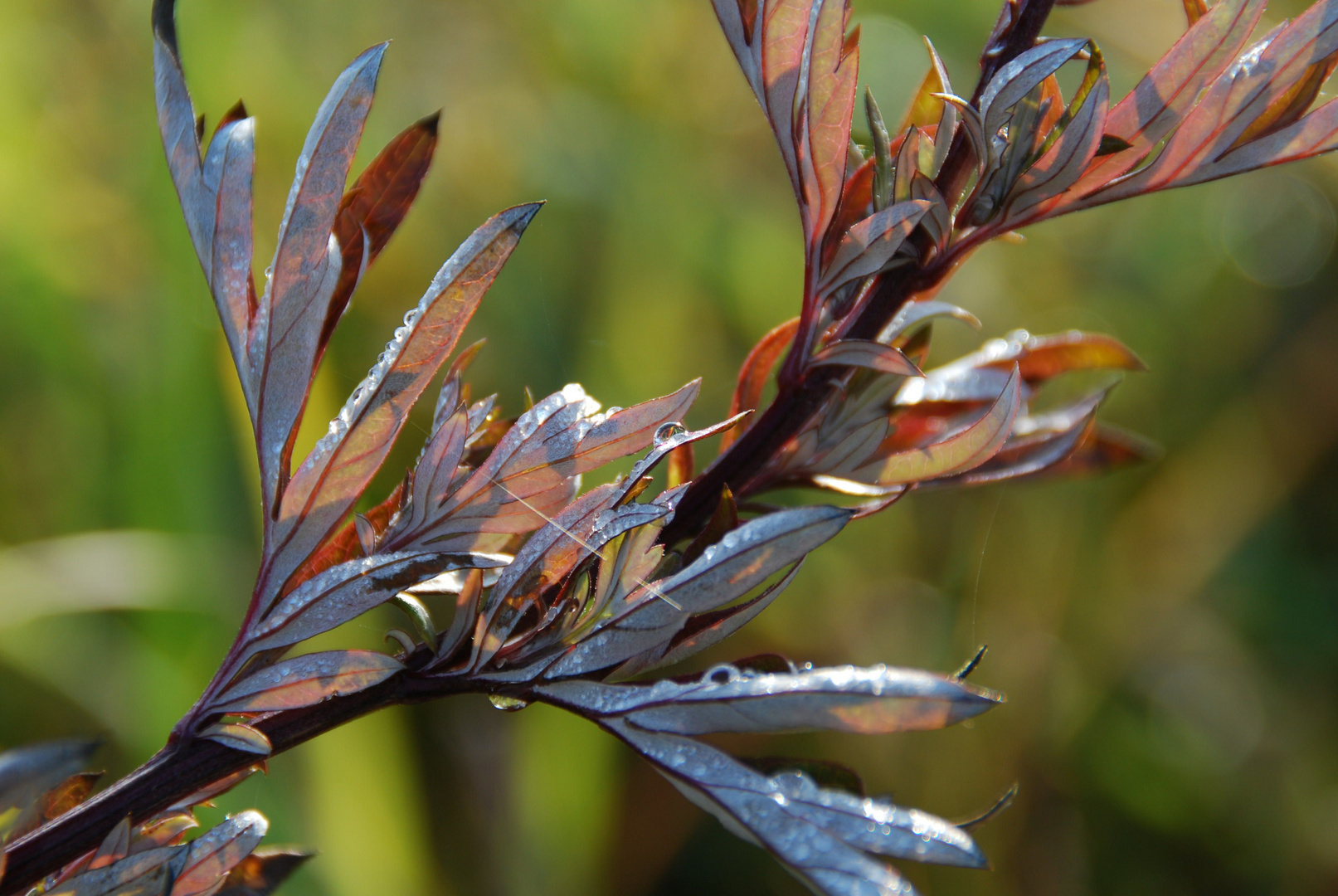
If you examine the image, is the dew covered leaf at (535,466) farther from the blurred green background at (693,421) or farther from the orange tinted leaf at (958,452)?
the blurred green background at (693,421)

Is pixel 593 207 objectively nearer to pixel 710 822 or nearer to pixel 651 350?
pixel 651 350

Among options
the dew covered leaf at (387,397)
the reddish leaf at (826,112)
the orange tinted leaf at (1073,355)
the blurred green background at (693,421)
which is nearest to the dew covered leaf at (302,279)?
the dew covered leaf at (387,397)

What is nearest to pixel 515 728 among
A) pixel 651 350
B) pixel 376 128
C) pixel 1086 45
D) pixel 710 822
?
pixel 710 822

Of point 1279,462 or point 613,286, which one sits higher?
point 613,286

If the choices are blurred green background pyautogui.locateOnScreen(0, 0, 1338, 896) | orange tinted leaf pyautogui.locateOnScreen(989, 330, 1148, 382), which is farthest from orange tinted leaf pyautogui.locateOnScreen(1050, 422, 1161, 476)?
blurred green background pyautogui.locateOnScreen(0, 0, 1338, 896)

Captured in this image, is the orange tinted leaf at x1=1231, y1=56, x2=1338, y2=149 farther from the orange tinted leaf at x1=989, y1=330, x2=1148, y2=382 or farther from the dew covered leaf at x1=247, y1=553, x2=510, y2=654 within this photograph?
the dew covered leaf at x1=247, y1=553, x2=510, y2=654

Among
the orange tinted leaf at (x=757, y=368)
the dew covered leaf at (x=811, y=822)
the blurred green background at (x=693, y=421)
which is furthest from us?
the blurred green background at (x=693, y=421)
